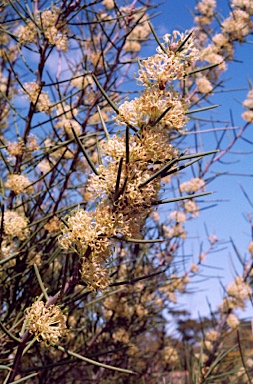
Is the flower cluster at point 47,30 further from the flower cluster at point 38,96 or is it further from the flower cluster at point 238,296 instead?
the flower cluster at point 238,296

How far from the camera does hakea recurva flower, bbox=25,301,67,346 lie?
760 millimetres

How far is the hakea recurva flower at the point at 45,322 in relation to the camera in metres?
0.76

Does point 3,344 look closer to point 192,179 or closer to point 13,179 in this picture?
point 13,179

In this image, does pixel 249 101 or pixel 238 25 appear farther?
pixel 249 101

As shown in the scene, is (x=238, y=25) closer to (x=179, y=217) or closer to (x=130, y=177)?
(x=179, y=217)

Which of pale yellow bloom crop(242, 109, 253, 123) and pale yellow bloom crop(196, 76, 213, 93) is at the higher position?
pale yellow bloom crop(242, 109, 253, 123)

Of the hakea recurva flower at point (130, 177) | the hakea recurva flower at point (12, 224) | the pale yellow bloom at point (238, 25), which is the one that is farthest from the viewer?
the pale yellow bloom at point (238, 25)

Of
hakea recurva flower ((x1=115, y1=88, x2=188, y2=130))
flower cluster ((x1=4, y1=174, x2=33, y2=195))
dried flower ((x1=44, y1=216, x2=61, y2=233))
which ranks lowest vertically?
hakea recurva flower ((x1=115, y1=88, x2=188, y2=130))

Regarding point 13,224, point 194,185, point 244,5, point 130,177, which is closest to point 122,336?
point 194,185

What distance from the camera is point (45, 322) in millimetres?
766

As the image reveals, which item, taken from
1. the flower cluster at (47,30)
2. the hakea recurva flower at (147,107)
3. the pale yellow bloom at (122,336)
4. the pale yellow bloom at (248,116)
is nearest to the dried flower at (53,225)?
the flower cluster at (47,30)

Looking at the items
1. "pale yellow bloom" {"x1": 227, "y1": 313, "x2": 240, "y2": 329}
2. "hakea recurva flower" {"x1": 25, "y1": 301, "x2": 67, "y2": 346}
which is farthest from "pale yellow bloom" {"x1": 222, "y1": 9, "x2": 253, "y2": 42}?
"hakea recurva flower" {"x1": 25, "y1": 301, "x2": 67, "y2": 346}

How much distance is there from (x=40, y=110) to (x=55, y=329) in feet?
3.00

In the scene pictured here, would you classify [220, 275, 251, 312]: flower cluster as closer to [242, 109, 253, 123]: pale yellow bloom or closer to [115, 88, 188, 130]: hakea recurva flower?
[242, 109, 253, 123]: pale yellow bloom
